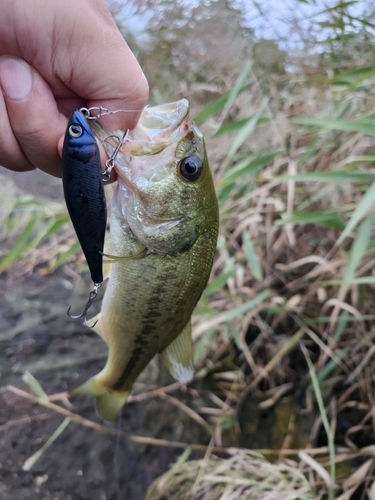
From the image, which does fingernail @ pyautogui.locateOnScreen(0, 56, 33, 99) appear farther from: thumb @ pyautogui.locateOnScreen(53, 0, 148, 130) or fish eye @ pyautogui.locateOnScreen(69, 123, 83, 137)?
fish eye @ pyautogui.locateOnScreen(69, 123, 83, 137)

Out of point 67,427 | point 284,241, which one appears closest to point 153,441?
point 67,427

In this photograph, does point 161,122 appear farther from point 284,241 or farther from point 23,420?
point 23,420

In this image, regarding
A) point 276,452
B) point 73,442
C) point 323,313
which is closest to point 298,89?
point 323,313

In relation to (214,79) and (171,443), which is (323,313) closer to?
(171,443)

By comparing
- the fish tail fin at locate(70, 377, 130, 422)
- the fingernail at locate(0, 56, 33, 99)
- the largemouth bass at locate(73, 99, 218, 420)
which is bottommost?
the fish tail fin at locate(70, 377, 130, 422)

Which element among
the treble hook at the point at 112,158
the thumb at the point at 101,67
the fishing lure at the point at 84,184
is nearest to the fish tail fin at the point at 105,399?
the fishing lure at the point at 84,184

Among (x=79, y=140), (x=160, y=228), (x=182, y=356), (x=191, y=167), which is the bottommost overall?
(x=182, y=356)

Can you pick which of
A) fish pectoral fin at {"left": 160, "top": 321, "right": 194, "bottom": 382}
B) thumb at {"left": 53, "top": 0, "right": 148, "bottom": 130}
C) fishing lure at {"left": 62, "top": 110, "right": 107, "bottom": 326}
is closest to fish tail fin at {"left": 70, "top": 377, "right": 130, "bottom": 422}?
fish pectoral fin at {"left": 160, "top": 321, "right": 194, "bottom": 382}

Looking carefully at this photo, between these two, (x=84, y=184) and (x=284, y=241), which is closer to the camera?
(x=84, y=184)
